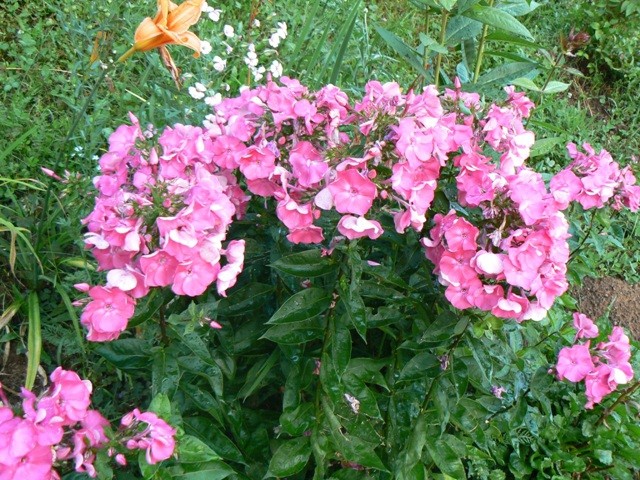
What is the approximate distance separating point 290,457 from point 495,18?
1172 mm

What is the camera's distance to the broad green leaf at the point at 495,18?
168cm

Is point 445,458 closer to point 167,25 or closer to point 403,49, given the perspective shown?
point 403,49

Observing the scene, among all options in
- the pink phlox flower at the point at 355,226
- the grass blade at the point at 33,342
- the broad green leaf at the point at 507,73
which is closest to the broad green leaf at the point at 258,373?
the pink phlox flower at the point at 355,226

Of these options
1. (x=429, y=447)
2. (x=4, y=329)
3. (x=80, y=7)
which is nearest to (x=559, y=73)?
(x=80, y=7)

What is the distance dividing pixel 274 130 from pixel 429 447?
876 mm

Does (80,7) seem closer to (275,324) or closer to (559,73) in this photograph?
(275,324)

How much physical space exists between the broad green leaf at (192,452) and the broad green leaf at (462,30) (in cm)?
121

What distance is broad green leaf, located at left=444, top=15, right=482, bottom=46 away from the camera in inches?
72.2

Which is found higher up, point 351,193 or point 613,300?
point 351,193

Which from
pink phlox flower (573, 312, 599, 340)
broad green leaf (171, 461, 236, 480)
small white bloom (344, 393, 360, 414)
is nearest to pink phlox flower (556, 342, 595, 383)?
pink phlox flower (573, 312, 599, 340)

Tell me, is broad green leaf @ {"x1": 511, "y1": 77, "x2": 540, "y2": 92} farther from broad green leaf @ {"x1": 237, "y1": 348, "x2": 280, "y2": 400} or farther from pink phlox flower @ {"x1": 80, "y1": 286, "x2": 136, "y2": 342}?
pink phlox flower @ {"x1": 80, "y1": 286, "x2": 136, "y2": 342}

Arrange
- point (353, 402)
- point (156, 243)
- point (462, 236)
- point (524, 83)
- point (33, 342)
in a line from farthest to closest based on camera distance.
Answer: point (524, 83), point (33, 342), point (353, 402), point (462, 236), point (156, 243)

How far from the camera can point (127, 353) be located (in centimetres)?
142

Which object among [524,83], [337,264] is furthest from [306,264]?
[524,83]
